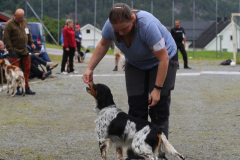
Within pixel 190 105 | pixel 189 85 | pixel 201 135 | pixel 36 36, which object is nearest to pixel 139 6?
pixel 36 36

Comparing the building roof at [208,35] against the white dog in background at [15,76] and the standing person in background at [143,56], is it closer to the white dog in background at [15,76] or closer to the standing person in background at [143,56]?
the white dog in background at [15,76]

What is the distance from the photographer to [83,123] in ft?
16.4

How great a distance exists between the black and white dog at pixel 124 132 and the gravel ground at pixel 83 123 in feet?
1.62

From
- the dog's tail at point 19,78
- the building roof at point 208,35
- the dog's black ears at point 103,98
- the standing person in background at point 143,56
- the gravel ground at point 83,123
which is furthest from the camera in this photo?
the building roof at point 208,35

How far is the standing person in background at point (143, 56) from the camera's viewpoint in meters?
2.67

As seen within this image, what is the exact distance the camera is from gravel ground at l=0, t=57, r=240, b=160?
3.63 meters

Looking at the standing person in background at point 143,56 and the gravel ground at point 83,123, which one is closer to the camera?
the standing person in background at point 143,56

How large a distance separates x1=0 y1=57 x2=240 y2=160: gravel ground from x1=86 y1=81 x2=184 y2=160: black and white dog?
495mm

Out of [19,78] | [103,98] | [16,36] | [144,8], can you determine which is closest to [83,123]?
[103,98]

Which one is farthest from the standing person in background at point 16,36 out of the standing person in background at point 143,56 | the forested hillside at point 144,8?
the forested hillside at point 144,8

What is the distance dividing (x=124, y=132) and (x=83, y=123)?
7.25 ft

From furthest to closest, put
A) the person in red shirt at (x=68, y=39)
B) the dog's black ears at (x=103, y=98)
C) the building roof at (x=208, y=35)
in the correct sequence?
the building roof at (x=208, y=35) < the person in red shirt at (x=68, y=39) < the dog's black ears at (x=103, y=98)

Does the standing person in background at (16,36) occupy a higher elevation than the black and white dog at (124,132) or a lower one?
higher

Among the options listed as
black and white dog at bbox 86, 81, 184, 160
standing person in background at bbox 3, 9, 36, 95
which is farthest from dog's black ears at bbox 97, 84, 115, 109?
standing person in background at bbox 3, 9, 36, 95
